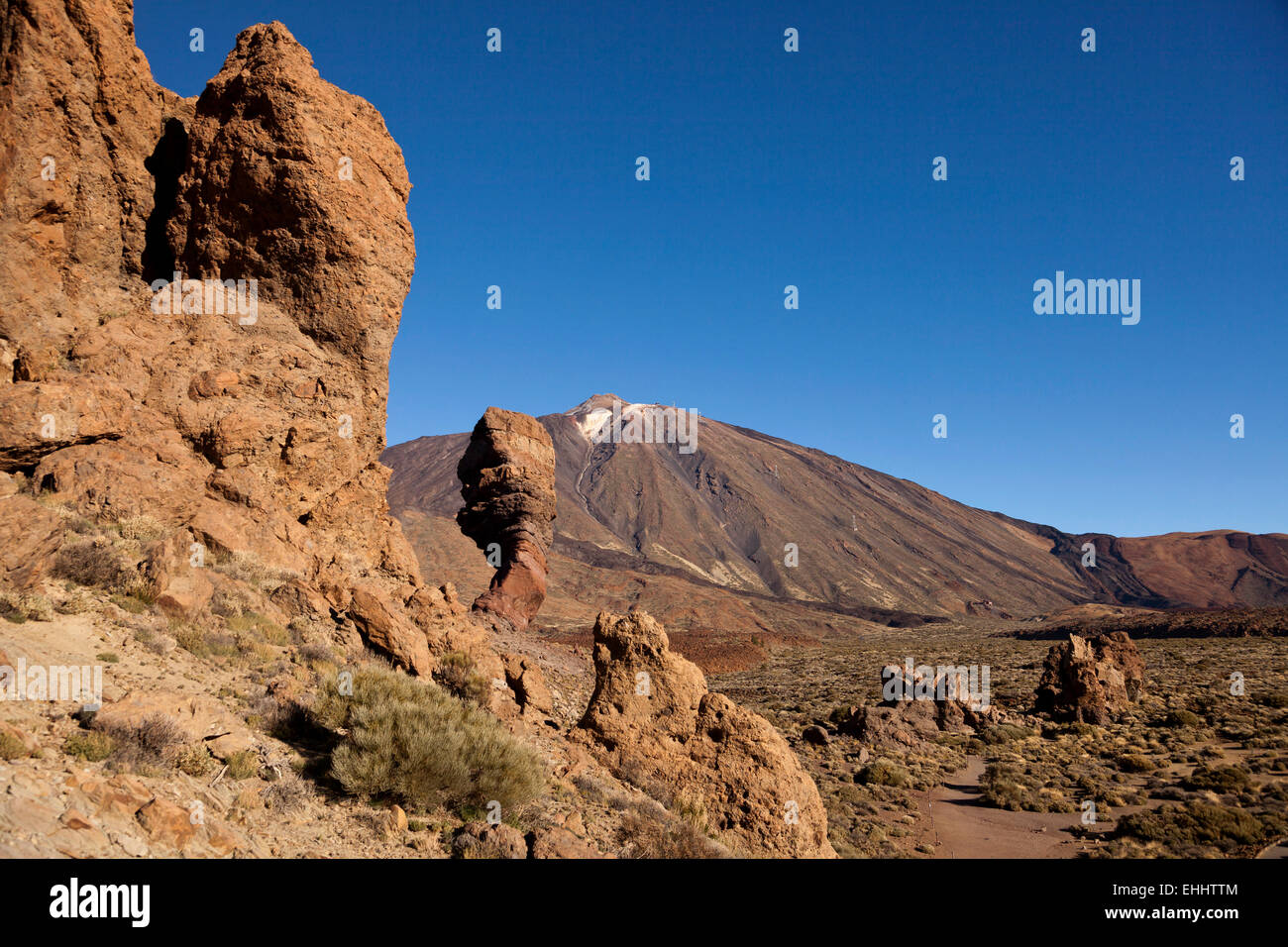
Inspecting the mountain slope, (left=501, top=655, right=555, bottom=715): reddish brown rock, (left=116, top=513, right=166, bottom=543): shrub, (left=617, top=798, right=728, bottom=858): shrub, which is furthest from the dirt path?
the mountain slope

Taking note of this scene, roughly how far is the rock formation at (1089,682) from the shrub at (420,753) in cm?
2483

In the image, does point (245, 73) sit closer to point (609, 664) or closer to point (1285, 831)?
point (609, 664)

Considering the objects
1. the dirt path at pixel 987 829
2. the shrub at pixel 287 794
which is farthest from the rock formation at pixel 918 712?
the shrub at pixel 287 794

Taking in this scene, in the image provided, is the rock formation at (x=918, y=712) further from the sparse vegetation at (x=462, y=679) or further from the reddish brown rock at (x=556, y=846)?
the reddish brown rock at (x=556, y=846)

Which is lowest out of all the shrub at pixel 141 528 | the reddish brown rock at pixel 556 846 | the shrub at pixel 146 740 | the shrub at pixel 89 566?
the reddish brown rock at pixel 556 846

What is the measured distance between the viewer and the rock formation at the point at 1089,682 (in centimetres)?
2538

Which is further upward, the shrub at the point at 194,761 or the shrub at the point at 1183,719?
the shrub at the point at 194,761

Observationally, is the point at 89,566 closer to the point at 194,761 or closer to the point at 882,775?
the point at 194,761

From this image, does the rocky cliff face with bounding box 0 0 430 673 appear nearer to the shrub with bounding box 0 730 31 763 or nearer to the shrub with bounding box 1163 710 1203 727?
the shrub with bounding box 0 730 31 763

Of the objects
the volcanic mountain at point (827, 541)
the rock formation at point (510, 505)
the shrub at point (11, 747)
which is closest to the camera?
the shrub at point (11, 747)

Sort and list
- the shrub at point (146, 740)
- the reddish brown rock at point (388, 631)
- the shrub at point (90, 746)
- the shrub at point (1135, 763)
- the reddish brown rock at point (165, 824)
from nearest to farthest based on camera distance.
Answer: the reddish brown rock at point (165, 824)
the shrub at point (90, 746)
the shrub at point (146, 740)
the reddish brown rock at point (388, 631)
the shrub at point (1135, 763)

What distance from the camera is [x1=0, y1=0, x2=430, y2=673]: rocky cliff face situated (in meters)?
10.6
